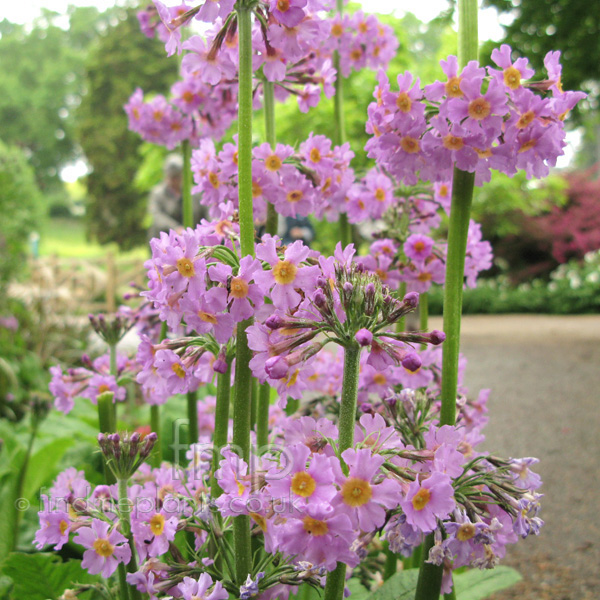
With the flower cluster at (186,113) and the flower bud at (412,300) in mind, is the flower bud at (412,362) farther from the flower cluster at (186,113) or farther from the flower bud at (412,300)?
the flower cluster at (186,113)

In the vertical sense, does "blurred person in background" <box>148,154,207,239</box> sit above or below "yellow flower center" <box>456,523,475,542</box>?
above

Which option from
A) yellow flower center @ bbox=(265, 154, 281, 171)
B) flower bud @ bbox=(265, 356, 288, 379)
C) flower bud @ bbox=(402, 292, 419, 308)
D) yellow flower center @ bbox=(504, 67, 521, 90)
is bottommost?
flower bud @ bbox=(265, 356, 288, 379)

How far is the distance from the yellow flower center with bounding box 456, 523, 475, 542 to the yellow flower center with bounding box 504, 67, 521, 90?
934mm

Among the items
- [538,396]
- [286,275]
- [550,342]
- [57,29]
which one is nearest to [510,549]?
[286,275]

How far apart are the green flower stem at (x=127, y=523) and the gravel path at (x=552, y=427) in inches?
73.0

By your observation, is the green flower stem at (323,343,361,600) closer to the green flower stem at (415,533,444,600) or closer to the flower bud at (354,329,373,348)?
the flower bud at (354,329,373,348)

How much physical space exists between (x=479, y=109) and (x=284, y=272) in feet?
1.85

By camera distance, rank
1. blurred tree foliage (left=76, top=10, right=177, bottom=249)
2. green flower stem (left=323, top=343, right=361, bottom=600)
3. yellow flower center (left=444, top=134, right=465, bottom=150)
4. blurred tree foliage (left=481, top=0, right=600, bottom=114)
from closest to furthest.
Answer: green flower stem (left=323, top=343, right=361, bottom=600) → yellow flower center (left=444, top=134, right=465, bottom=150) → blurred tree foliage (left=481, top=0, right=600, bottom=114) → blurred tree foliage (left=76, top=10, right=177, bottom=249)

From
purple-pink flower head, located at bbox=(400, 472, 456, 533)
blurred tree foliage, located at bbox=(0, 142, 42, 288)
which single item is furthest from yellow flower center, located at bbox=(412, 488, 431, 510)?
blurred tree foliage, located at bbox=(0, 142, 42, 288)

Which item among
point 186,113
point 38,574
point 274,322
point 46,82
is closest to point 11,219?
point 186,113

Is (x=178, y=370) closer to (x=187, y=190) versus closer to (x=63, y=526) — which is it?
(x=63, y=526)

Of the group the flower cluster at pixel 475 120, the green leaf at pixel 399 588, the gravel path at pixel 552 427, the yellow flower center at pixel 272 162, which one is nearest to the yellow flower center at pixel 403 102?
the flower cluster at pixel 475 120

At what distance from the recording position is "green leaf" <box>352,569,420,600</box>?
1557 mm

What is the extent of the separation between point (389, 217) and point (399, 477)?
112 cm
